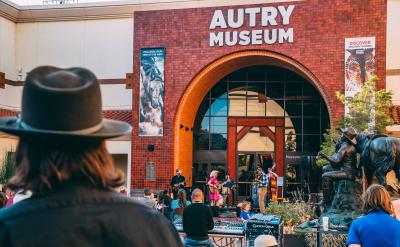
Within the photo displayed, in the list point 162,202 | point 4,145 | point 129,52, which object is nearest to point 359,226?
point 162,202

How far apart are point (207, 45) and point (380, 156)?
14496 mm

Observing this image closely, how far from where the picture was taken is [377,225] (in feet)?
16.2

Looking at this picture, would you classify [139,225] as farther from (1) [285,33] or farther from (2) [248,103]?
(2) [248,103]

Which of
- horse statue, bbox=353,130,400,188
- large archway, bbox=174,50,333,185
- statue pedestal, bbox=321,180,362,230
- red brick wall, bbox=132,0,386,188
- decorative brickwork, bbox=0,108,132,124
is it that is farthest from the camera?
decorative brickwork, bbox=0,108,132,124

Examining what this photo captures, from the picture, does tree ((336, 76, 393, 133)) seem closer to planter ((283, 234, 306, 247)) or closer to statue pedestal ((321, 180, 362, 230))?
statue pedestal ((321, 180, 362, 230))

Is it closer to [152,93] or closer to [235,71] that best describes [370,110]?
[235,71]

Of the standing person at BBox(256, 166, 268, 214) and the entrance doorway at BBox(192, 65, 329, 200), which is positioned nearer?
the standing person at BBox(256, 166, 268, 214)

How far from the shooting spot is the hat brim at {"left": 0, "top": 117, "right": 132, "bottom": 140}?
1.91 metres

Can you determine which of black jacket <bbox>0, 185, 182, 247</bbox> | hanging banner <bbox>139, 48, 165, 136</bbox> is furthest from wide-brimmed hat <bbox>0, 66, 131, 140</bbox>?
hanging banner <bbox>139, 48, 165, 136</bbox>

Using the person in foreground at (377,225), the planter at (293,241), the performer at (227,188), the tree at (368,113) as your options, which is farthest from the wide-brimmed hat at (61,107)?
the performer at (227,188)

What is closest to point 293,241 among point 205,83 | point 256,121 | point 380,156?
point 380,156

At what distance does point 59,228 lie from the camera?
6.01 feet

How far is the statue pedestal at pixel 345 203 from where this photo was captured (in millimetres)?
11297

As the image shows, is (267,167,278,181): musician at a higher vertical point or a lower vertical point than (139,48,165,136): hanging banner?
lower
